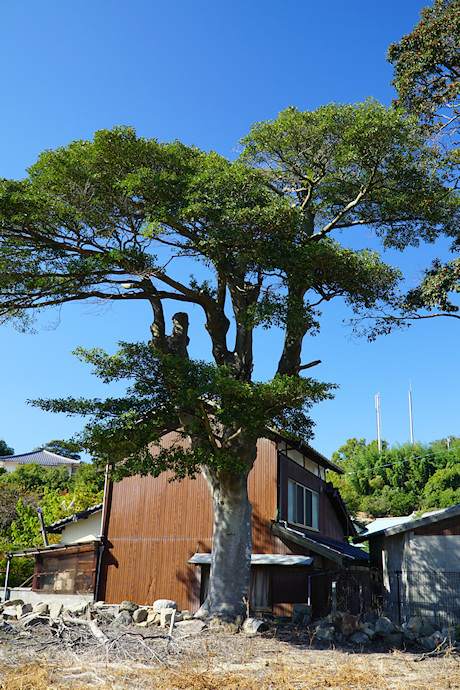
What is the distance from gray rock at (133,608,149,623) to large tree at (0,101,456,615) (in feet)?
5.36

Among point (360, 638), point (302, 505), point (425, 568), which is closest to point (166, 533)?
point (302, 505)

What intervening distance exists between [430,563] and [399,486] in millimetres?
34023

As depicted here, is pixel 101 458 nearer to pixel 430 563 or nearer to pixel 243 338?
pixel 243 338

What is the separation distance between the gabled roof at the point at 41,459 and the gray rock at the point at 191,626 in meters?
47.1

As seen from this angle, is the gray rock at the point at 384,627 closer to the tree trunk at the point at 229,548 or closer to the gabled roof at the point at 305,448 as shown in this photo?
the tree trunk at the point at 229,548

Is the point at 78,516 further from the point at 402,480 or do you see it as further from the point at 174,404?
the point at 402,480

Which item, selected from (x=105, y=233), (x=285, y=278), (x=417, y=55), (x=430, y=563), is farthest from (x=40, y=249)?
(x=430, y=563)

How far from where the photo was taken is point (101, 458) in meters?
13.6

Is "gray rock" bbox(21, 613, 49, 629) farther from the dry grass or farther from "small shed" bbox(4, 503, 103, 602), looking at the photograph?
"small shed" bbox(4, 503, 103, 602)

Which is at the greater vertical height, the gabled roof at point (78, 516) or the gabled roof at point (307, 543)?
the gabled roof at point (78, 516)

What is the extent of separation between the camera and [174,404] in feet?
43.1

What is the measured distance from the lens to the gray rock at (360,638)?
38.7 feet

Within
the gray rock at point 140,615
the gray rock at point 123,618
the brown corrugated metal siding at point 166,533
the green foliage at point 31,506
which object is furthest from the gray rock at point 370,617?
the green foliage at point 31,506

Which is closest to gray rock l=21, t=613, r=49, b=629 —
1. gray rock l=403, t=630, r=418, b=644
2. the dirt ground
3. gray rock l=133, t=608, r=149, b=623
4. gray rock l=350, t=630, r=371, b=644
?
the dirt ground
